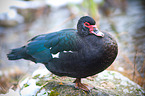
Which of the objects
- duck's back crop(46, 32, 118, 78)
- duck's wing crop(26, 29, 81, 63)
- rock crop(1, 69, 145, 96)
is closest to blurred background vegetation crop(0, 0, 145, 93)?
rock crop(1, 69, 145, 96)

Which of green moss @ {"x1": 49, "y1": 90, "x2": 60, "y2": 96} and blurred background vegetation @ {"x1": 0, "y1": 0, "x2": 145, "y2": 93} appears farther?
blurred background vegetation @ {"x1": 0, "y1": 0, "x2": 145, "y2": 93}

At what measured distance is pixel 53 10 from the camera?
38.1 feet

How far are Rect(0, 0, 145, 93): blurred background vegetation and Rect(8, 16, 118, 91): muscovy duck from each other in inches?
41.0

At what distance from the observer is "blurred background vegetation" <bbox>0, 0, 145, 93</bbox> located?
4.46 metres

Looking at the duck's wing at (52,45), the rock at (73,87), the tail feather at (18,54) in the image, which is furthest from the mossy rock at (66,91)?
the tail feather at (18,54)

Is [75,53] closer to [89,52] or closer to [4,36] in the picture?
[89,52]

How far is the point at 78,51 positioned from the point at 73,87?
0.71 metres

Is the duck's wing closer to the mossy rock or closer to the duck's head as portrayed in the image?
the duck's head

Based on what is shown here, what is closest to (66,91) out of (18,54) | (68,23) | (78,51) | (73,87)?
(73,87)

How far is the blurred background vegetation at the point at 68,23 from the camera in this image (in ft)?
14.6

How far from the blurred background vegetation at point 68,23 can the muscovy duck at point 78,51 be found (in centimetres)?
104

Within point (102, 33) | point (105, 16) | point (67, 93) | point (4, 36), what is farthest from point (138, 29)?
point (4, 36)

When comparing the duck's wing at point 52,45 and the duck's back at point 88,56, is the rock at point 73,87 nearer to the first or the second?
the duck's back at point 88,56

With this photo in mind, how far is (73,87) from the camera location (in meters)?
2.68
